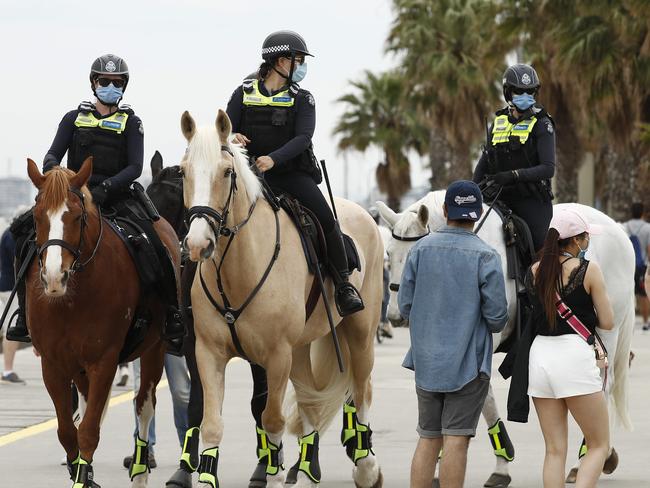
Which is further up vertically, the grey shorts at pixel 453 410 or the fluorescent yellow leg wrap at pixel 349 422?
the grey shorts at pixel 453 410

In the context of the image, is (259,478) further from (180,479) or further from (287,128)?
(287,128)

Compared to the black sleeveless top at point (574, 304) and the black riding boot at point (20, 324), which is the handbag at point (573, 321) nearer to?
the black sleeveless top at point (574, 304)

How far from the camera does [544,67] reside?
119 feet

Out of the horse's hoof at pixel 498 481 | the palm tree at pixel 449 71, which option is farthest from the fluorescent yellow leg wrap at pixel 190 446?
the palm tree at pixel 449 71

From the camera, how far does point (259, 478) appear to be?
10266 mm

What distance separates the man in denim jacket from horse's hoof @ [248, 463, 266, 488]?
2074mm

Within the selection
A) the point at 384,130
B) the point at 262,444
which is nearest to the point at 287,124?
the point at 262,444

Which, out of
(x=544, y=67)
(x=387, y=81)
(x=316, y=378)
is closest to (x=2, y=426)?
(x=316, y=378)

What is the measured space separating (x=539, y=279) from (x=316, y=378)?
3.09 metres

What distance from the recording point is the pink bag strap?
325 inches

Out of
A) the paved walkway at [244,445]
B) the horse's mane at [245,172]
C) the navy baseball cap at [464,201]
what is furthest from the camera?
the paved walkway at [244,445]

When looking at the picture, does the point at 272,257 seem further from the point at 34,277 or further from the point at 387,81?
the point at 387,81

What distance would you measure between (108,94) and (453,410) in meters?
3.61

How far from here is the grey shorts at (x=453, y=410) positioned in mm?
8383
